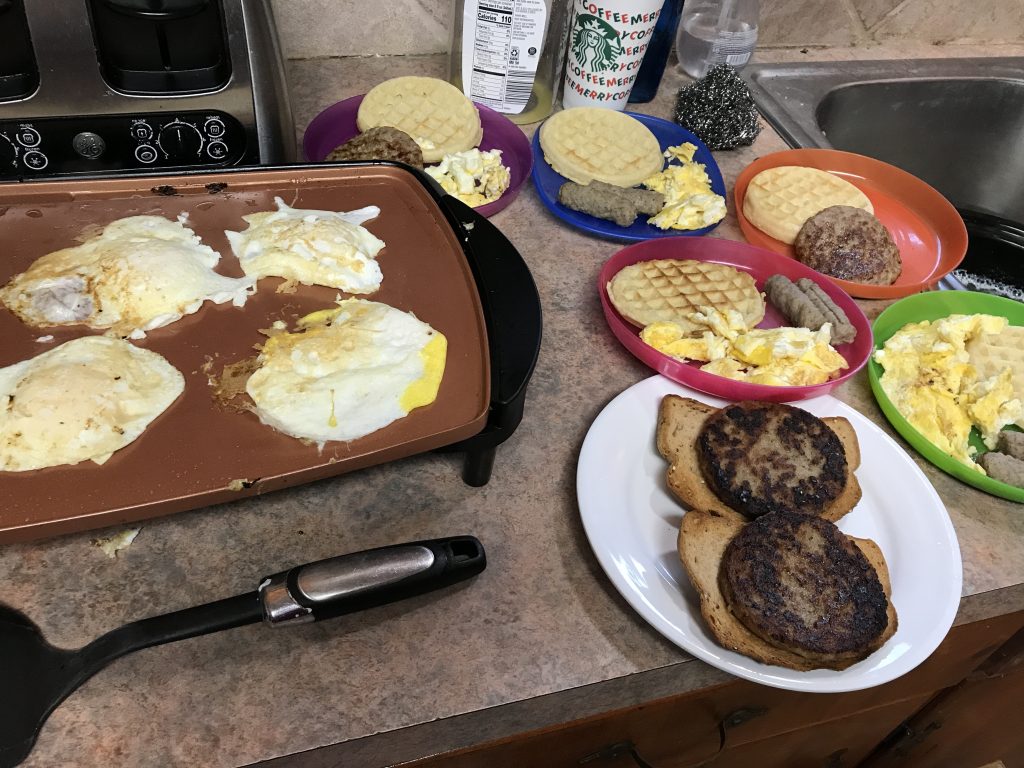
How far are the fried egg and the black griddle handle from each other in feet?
0.24

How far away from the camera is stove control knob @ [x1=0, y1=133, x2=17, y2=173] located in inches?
41.6

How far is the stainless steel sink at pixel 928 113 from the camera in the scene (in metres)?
1.82

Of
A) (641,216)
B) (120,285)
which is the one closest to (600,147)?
(641,216)

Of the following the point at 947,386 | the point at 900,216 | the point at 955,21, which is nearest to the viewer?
the point at 947,386

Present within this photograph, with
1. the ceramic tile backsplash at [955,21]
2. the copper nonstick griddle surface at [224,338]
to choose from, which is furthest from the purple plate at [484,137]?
the ceramic tile backsplash at [955,21]

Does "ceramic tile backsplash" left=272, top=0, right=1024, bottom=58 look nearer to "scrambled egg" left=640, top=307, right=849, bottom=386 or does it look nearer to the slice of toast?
"scrambled egg" left=640, top=307, right=849, bottom=386

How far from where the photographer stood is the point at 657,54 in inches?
63.4

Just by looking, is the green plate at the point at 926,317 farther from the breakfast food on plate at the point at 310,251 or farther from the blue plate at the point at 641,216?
the breakfast food on plate at the point at 310,251

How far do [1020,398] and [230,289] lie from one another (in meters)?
1.17

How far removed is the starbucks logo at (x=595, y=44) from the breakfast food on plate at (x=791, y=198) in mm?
375

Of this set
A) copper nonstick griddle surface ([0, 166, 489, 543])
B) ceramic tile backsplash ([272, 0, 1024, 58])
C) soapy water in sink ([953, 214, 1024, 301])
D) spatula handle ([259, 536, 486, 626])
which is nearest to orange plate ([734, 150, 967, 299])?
soapy water in sink ([953, 214, 1024, 301])

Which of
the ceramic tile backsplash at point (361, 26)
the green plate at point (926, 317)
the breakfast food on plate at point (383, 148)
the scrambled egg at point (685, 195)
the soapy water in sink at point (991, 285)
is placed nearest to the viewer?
the green plate at point (926, 317)

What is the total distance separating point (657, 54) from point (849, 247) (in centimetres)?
65

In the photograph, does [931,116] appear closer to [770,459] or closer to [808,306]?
[808,306]
